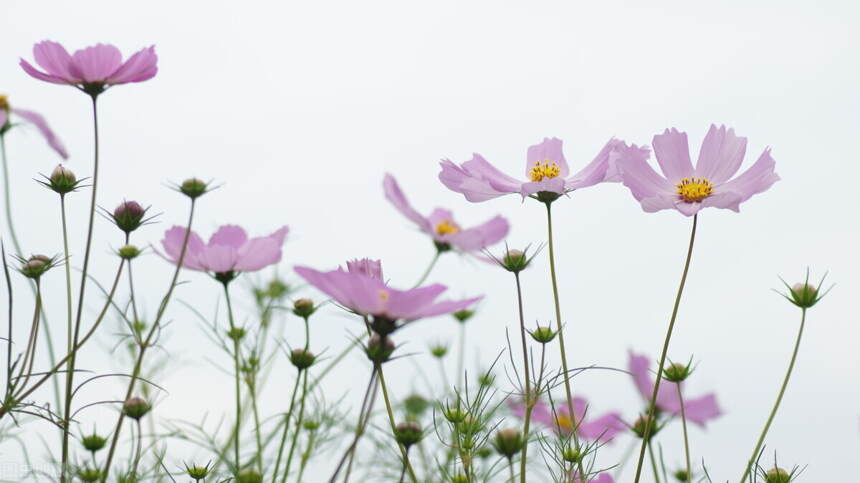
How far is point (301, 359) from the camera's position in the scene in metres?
1.02

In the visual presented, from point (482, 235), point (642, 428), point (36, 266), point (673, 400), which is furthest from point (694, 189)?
point (673, 400)

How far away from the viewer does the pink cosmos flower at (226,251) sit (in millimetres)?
1015

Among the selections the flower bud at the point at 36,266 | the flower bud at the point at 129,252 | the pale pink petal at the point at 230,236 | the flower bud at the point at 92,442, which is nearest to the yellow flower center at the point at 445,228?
the pale pink petal at the point at 230,236

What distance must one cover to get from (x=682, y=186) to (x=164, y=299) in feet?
2.10

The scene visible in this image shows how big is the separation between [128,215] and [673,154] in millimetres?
690

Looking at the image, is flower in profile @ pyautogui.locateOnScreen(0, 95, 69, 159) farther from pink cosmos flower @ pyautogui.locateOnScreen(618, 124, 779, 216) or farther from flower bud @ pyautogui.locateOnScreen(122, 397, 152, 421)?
pink cosmos flower @ pyautogui.locateOnScreen(618, 124, 779, 216)

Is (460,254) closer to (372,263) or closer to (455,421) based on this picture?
(372,263)

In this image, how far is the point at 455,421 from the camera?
116 cm

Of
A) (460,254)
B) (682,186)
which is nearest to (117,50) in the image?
(460,254)

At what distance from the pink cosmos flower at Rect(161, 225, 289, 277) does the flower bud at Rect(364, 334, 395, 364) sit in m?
0.29

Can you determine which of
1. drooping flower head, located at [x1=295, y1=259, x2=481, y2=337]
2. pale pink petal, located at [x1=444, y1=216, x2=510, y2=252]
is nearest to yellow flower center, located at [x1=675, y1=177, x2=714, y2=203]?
pale pink petal, located at [x1=444, y1=216, x2=510, y2=252]

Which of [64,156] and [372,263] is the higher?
[64,156]

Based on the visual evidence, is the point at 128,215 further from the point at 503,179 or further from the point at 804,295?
Answer: the point at 804,295

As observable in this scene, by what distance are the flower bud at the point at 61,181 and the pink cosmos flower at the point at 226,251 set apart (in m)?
0.15
